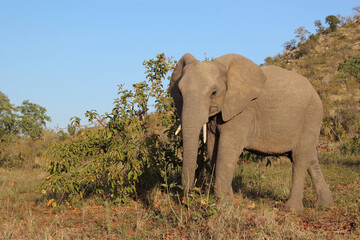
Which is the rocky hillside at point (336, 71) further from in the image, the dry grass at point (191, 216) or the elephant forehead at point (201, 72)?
the elephant forehead at point (201, 72)

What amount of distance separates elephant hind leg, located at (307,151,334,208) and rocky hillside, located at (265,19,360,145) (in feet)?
26.9

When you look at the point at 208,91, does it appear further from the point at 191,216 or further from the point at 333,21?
the point at 333,21

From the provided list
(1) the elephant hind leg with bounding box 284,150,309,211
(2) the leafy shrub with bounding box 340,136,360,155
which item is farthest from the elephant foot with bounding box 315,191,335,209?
(2) the leafy shrub with bounding box 340,136,360,155

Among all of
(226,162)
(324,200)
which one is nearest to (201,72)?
(226,162)

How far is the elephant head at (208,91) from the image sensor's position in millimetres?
6242

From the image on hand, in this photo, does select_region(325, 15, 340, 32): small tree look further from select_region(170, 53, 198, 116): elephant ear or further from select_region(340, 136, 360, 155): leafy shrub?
select_region(170, 53, 198, 116): elephant ear

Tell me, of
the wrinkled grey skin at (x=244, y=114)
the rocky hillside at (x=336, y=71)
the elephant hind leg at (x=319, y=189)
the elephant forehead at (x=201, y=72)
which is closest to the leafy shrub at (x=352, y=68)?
the rocky hillside at (x=336, y=71)

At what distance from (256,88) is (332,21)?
60.4 m

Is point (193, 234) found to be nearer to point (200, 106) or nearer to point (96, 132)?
point (200, 106)

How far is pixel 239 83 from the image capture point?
708 cm

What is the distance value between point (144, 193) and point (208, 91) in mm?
3301

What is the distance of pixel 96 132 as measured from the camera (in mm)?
8133

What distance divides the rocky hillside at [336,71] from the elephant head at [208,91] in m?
10.0

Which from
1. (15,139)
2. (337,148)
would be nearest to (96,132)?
(15,139)
